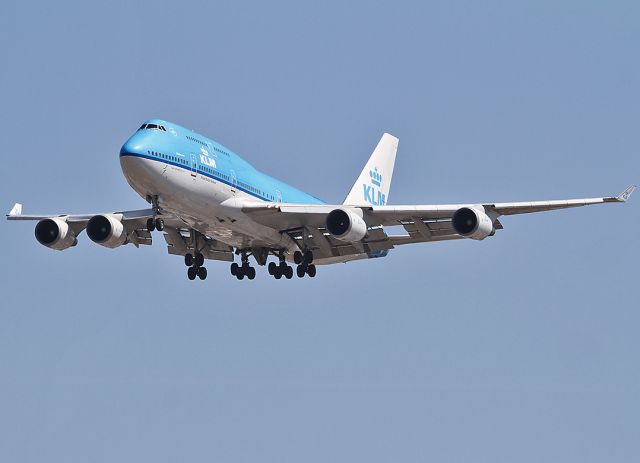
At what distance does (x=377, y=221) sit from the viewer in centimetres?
5616

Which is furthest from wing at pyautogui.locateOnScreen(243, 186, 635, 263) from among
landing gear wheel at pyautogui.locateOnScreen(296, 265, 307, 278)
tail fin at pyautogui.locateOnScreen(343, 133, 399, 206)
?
tail fin at pyautogui.locateOnScreen(343, 133, 399, 206)

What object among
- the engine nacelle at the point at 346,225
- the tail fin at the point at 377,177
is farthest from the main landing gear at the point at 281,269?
the tail fin at the point at 377,177

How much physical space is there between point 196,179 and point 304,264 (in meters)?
9.29

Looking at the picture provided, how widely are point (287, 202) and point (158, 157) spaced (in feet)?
34.0

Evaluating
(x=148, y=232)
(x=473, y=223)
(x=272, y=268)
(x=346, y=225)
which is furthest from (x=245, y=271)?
(x=473, y=223)

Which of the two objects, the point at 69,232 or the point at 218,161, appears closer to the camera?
the point at 218,161

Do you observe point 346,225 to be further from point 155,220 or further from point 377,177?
point 377,177

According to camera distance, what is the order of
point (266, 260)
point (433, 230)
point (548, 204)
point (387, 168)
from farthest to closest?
1. point (387, 168)
2. point (266, 260)
3. point (433, 230)
4. point (548, 204)

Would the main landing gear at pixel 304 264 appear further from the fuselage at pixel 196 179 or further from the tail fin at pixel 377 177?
the tail fin at pixel 377 177

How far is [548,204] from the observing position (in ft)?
174

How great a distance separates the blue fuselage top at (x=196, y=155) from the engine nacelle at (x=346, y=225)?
3924 mm

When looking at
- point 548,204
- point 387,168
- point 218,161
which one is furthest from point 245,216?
point 387,168

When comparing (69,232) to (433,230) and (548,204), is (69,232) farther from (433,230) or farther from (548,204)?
(548,204)

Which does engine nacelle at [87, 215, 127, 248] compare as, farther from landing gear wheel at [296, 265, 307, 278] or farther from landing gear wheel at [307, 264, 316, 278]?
landing gear wheel at [307, 264, 316, 278]
